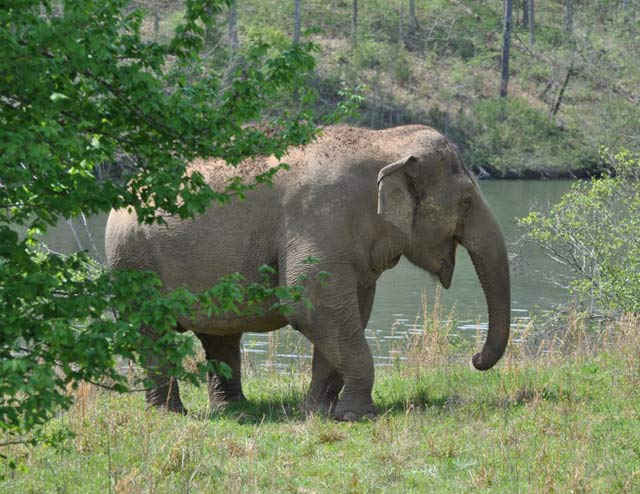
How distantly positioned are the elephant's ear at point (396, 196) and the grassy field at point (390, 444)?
1.48m

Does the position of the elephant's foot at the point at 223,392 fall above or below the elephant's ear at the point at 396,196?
below

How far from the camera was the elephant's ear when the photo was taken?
352 inches

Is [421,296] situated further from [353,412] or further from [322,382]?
[353,412]

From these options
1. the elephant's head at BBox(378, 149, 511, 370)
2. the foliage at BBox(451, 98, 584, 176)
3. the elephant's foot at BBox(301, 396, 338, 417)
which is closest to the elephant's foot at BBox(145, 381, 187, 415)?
the elephant's foot at BBox(301, 396, 338, 417)

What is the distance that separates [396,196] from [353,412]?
1.73m

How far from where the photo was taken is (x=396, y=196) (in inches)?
354

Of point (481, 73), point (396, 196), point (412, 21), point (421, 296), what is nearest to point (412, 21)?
point (412, 21)

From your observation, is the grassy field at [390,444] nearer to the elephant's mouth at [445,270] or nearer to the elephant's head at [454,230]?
the elephant's head at [454,230]

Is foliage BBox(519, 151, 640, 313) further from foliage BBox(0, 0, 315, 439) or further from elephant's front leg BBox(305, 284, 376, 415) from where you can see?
foliage BBox(0, 0, 315, 439)

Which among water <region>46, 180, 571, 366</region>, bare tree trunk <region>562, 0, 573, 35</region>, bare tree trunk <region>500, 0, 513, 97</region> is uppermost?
bare tree trunk <region>562, 0, 573, 35</region>

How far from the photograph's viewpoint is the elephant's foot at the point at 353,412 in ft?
29.6

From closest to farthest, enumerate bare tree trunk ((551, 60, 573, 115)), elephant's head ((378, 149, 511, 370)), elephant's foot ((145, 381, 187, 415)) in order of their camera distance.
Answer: elephant's head ((378, 149, 511, 370)) < elephant's foot ((145, 381, 187, 415)) < bare tree trunk ((551, 60, 573, 115))

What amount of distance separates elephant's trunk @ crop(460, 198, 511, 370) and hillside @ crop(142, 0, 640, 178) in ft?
120

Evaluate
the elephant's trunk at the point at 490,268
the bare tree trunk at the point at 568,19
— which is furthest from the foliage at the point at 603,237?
the bare tree trunk at the point at 568,19
